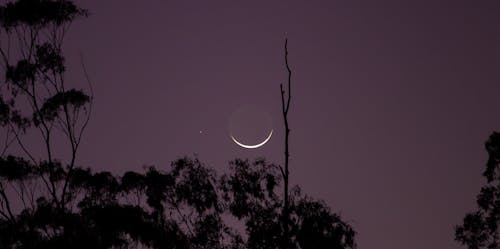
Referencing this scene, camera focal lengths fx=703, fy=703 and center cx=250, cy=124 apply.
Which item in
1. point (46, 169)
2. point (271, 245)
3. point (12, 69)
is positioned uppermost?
point (12, 69)

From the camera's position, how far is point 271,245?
3222 cm

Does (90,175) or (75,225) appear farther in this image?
(90,175)

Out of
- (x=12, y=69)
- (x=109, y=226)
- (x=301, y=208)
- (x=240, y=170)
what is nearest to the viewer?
(x=301, y=208)

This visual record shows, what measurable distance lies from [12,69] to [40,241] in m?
9.10

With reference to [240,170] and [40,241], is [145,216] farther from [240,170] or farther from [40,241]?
[240,170]

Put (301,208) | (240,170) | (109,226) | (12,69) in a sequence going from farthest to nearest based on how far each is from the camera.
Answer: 1. (109,226)
2. (12,69)
3. (240,170)
4. (301,208)

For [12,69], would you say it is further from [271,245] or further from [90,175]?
[271,245]

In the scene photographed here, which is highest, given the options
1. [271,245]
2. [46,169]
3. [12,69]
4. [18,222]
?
[12,69]

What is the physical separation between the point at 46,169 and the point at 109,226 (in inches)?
182

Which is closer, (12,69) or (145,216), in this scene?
(12,69)

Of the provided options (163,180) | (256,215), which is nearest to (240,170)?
(256,215)

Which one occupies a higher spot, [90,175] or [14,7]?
[14,7]

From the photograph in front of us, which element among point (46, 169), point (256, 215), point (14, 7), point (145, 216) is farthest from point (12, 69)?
point (256, 215)

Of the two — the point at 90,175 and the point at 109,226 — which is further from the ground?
the point at 90,175
